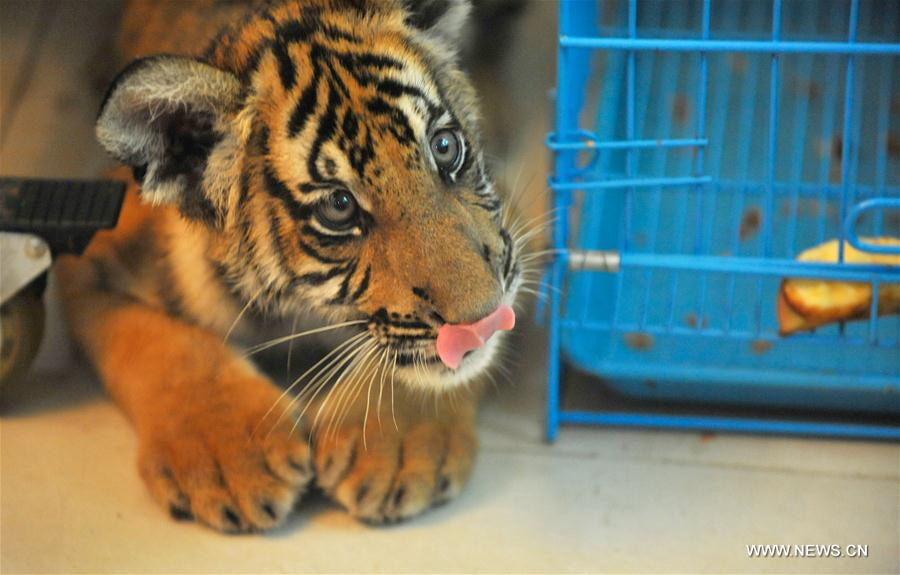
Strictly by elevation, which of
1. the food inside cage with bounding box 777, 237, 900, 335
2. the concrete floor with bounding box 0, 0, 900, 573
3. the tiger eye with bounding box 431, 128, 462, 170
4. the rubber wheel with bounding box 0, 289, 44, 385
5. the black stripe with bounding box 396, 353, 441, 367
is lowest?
the concrete floor with bounding box 0, 0, 900, 573

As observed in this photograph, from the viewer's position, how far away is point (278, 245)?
4.44 feet

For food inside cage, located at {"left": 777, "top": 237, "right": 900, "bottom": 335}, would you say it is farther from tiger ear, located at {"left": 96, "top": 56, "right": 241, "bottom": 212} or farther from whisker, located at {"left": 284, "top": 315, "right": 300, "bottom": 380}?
tiger ear, located at {"left": 96, "top": 56, "right": 241, "bottom": 212}

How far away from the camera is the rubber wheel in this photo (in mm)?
1537

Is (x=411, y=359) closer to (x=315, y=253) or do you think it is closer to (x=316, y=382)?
(x=315, y=253)

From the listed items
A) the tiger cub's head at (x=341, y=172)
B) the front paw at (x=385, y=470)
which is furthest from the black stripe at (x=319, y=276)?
the front paw at (x=385, y=470)

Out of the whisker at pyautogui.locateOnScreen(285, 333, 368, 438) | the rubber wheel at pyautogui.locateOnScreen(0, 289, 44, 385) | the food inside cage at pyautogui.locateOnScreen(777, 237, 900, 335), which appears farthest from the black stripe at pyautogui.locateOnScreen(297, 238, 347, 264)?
the food inside cage at pyautogui.locateOnScreen(777, 237, 900, 335)

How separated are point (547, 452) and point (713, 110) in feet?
3.36

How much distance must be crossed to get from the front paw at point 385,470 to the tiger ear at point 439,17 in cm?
60

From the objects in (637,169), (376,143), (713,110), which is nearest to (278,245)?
(376,143)

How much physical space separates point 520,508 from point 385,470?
0.75 ft

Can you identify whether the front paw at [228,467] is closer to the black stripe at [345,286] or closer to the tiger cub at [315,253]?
the tiger cub at [315,253]

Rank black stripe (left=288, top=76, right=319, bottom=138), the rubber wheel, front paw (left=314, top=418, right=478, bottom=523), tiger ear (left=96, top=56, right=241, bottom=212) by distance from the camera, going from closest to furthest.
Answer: tiger ear (left=96, top=56, right=241, bottom=212) → black stripe (left=288, top=76, right=319, bottom=138) → front paw (left=314, top=418, right=478, bottom=523) → the rubber wheel

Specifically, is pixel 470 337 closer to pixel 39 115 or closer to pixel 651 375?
pixel 651 375

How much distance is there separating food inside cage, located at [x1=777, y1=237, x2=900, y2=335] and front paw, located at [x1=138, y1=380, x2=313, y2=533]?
76 cm
